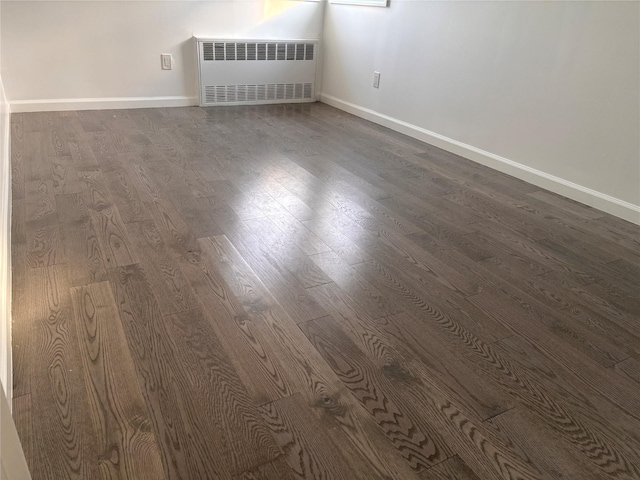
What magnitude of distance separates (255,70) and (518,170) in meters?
2.42

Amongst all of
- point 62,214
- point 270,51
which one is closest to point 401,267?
point 62,214

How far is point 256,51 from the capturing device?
411cm

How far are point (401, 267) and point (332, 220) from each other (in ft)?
1.50

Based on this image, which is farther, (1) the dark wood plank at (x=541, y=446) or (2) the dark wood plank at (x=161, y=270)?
(2) the dark wood plank at (x=161, y=270)

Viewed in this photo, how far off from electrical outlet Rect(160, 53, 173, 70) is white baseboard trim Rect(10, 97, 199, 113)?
240 millimetres

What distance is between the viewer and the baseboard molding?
2.38 m

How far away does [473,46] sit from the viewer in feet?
9.81

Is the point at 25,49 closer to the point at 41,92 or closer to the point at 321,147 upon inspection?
the point at 41,92

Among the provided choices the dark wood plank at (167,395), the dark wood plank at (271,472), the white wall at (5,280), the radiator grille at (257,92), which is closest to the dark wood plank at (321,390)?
the dark wood plank at (271,472)

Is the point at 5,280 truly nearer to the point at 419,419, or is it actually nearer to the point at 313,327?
the point at 313,327

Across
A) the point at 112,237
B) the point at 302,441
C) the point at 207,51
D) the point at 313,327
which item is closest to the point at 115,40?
the point at 207,51

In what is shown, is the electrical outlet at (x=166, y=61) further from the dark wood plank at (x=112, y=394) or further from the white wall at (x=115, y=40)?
the dark wood plank at (x=112, y=394)

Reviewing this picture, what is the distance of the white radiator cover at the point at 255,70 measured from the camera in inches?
156

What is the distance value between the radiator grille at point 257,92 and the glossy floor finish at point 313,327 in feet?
5.32
